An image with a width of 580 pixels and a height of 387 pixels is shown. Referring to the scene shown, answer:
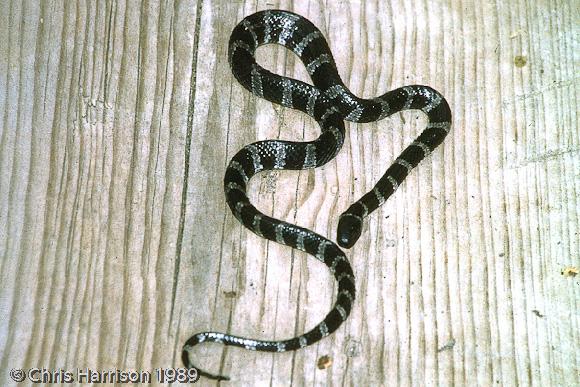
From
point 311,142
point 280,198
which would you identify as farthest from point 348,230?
point 311,142

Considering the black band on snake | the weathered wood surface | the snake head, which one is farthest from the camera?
the snake head

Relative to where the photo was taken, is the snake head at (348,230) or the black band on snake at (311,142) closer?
the black band on snake at (311,142)

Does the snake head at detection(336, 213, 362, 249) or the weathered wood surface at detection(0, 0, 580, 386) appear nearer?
the weathered wood surface at detection(0, 0, 580, 386)

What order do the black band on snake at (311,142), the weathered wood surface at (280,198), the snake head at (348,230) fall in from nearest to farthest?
the weathered wood surface at (280,198)
the black band on snake at (311,142)
the snake head at (348,230)

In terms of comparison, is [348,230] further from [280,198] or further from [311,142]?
[311,142]

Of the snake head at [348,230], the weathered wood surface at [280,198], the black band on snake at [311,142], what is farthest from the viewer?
the snake head at [348,230]

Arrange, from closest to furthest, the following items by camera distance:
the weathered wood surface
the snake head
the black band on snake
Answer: the weathered wood surface < the black band on snake < the snake head
